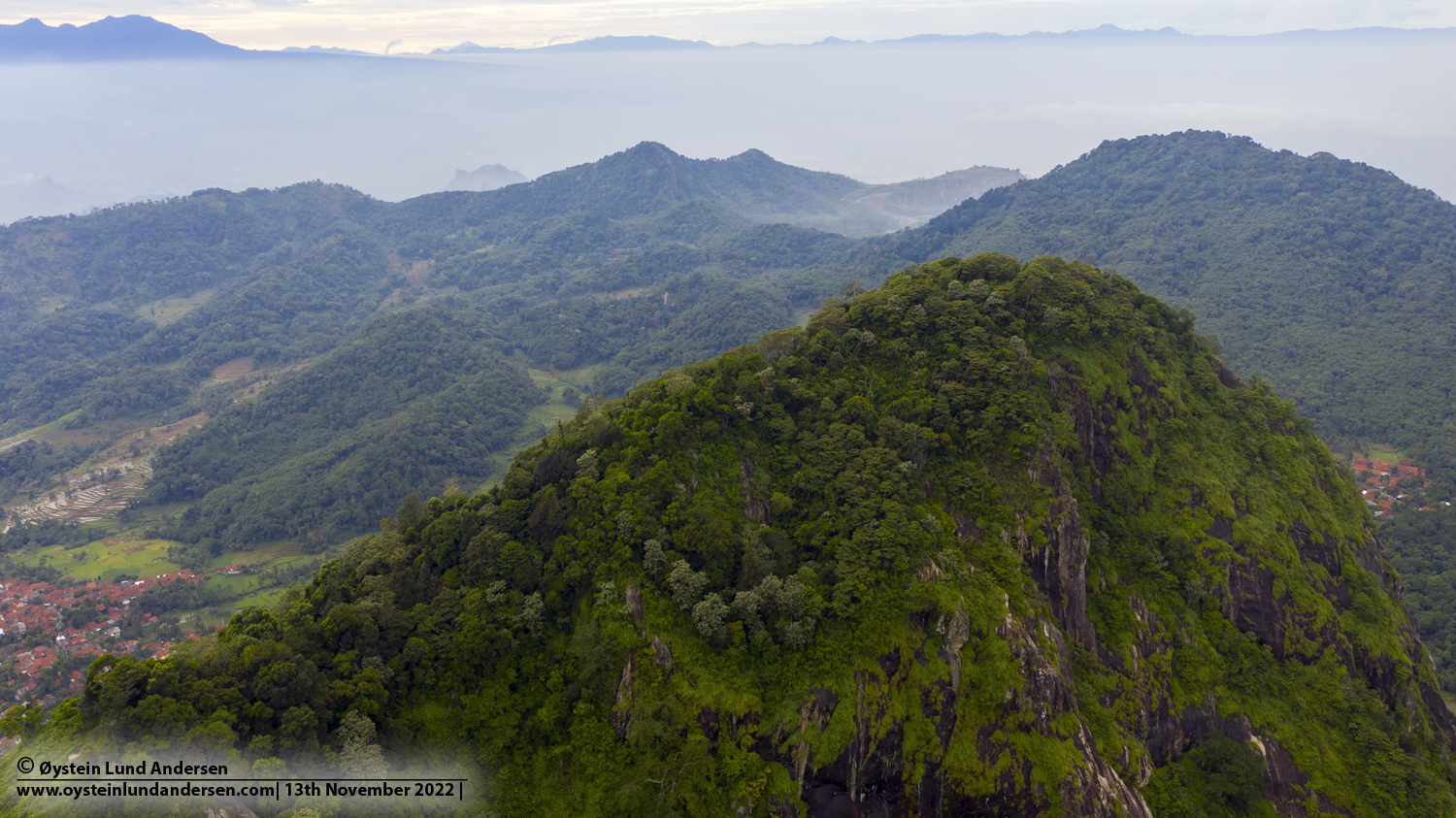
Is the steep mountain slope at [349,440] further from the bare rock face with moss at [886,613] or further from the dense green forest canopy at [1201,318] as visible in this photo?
the bare rock face with moss at [886,613]

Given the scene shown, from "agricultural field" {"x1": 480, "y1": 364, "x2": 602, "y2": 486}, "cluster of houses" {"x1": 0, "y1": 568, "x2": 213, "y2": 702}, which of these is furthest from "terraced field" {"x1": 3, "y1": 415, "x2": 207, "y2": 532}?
"agricultural field" {"x1": 480, "y1": 364, "x2": 602, "y2": 486}

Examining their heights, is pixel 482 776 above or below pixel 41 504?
above

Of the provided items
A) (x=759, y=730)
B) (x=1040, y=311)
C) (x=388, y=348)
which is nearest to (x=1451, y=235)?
(x=1040, y=311)

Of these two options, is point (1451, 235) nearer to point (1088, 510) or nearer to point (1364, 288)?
point (1364, 288)

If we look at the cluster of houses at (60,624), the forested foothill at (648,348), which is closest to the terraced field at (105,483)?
the forested foothill at (648,348)

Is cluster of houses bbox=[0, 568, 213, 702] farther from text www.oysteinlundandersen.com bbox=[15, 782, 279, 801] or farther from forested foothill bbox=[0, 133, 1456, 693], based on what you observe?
text www.oysteinlundandersen.com bbox=[15, 782, 279, 801]

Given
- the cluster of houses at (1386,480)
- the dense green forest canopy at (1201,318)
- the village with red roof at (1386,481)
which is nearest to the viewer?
the village with red roof at (1386,481)
